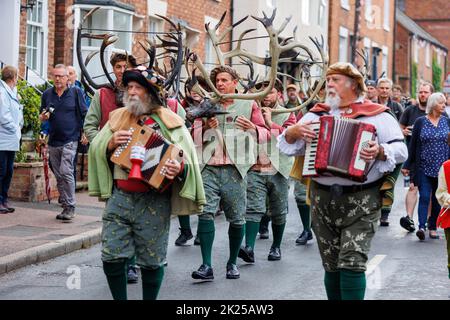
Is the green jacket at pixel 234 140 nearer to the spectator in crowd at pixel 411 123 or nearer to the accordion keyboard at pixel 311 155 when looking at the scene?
the accordion keyboard at pixel 311 155

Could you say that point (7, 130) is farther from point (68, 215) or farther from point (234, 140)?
point (234, 140)

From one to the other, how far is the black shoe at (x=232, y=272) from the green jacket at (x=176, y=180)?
2628 millimetres

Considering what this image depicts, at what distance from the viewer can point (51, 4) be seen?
19188mm

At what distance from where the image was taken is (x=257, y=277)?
998 cm

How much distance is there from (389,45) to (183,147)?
43450mm

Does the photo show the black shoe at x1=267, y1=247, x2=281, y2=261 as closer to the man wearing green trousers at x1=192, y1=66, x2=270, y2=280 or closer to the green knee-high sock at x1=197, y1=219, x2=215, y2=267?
the man wearing green trousers at x1=192, y1=66, x2=270, y2=280

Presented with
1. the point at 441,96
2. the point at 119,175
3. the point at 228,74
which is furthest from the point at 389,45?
the point at 119,175

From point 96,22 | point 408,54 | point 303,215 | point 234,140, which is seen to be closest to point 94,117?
point 234,140

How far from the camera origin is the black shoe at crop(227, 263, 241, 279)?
9.85 metres

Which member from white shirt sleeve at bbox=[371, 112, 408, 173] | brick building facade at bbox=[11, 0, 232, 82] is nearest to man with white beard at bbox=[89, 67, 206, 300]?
white shirt sleeve at bbox=[371, 112, 408, 173]

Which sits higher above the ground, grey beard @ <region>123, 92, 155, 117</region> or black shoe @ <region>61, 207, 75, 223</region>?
grey beard @ <region>123, 92, 155, 117</region>

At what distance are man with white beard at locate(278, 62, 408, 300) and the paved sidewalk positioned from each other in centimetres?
369

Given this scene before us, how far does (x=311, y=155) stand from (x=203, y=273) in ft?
9.13
